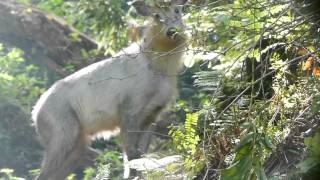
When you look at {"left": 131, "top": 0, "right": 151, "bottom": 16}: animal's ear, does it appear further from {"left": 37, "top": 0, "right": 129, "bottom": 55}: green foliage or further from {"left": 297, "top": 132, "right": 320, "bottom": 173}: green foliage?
{"left": 297, "top": 132, "right": 320, "bottom": 173}: green foliage

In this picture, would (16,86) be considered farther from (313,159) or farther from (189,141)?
(313,159)

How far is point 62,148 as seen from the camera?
8.70 metres

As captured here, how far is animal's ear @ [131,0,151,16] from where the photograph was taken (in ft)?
26.2

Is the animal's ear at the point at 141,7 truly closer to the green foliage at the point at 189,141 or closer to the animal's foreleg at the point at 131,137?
the animal's foreleg at the point at 131,137

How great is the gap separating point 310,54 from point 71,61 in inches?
317

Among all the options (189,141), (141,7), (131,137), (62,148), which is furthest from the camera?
(62,148)

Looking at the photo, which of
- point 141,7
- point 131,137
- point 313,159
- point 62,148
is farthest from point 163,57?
point 313,159

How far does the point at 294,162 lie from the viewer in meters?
4.00

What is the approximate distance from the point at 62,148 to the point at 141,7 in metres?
2.12

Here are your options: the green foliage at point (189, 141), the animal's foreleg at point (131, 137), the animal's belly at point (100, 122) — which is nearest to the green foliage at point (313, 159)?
the green foliage at point (189, 141)

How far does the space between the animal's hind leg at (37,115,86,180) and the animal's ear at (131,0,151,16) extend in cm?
171

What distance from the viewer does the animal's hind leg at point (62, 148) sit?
867cm

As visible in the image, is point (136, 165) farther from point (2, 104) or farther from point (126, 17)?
point (2, 104)

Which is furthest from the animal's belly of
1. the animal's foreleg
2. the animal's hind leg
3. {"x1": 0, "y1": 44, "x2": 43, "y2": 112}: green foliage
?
{"x1": 0, "y1": 44, "x2": 43, "y2": 112}: green foliage
